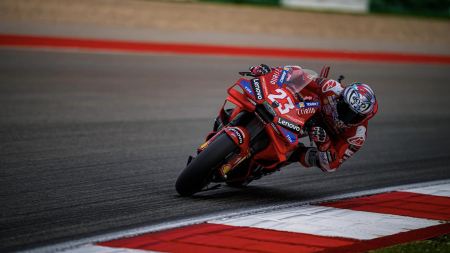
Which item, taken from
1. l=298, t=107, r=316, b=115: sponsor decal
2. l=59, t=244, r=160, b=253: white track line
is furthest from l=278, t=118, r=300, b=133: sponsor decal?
l=59, t=244, r=160, b=253: white track line

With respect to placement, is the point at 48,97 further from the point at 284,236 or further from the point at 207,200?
the point at 284,236

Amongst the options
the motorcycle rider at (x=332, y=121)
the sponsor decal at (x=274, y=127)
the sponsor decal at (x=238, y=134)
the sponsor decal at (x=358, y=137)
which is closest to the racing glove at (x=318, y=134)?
the motorcycle rider at (x=332, y=121)

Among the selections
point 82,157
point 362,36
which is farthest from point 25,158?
A: point 362,36

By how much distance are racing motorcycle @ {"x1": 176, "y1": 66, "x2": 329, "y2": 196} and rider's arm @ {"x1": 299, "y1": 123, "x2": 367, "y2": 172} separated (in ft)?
0.58

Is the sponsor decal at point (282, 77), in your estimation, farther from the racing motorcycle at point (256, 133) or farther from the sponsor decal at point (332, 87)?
the sponsor decal at point (332, 87)

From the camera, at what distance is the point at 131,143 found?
9383 mm

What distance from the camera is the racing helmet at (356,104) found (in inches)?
260

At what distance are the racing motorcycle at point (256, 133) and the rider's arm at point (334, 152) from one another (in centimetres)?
18

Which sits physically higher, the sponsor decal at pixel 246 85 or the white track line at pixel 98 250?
the sponsor decal at pixel 246 85

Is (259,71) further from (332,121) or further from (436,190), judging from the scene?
(436,190)

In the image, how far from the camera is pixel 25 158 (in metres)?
8.00

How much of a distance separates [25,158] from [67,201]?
1829 millimetres

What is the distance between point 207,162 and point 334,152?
124cm

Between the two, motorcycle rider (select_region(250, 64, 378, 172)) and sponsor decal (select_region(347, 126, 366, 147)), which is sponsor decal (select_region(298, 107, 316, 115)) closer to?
motorcycle rider (select_region(250, 64, 378, 172))
